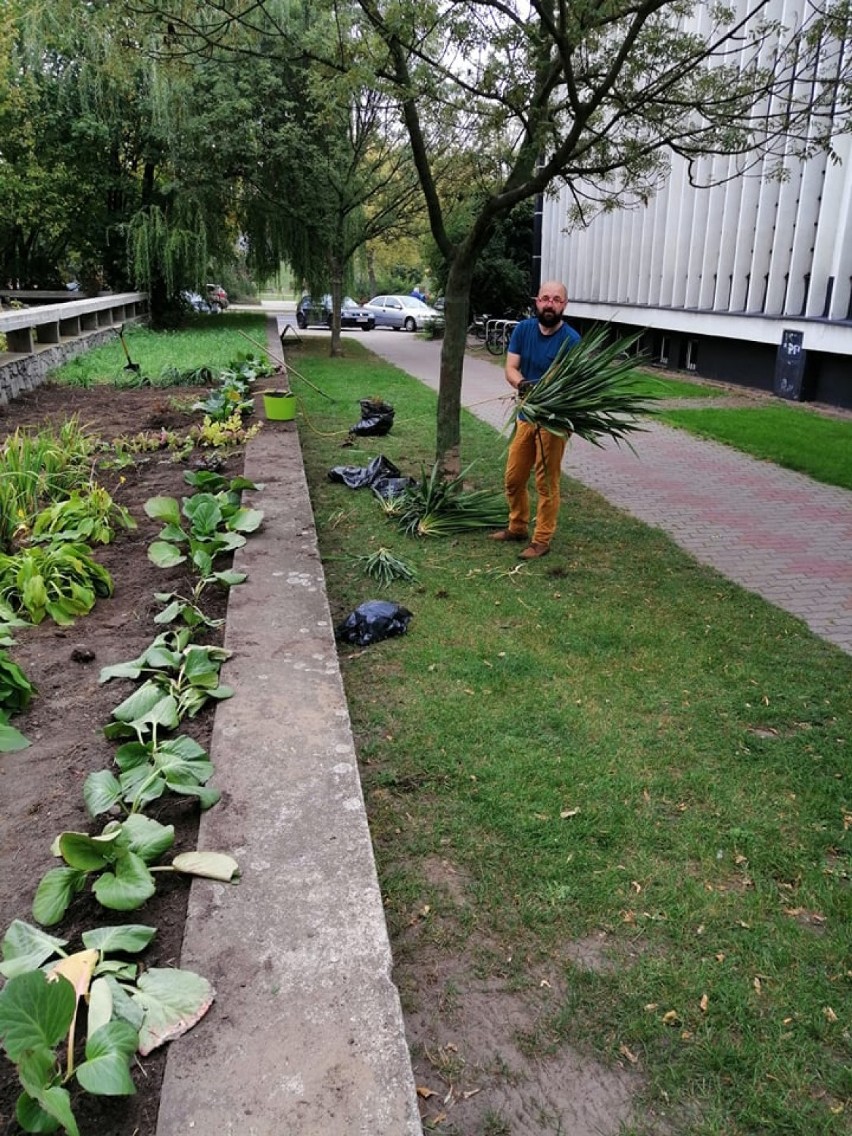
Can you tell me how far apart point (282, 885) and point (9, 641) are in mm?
1998

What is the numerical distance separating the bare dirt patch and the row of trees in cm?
359

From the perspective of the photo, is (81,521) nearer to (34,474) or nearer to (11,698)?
Answer: (34,474)

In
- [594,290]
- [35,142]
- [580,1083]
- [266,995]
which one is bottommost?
[580,1083]

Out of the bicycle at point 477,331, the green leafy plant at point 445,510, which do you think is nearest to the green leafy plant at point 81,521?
the green leafy plant at point 445,510

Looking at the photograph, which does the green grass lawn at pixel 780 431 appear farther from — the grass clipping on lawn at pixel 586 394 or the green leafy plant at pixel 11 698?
the green leafy plant at pixel 11 698

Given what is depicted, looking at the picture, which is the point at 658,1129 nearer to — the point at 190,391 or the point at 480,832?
the point at 480,832

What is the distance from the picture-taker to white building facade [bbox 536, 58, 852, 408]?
12148 millimetres

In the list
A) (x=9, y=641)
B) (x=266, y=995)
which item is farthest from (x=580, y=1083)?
(x=9, y=641)

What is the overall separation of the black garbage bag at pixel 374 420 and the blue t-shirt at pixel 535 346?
14.3ft

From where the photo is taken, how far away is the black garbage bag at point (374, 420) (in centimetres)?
1006

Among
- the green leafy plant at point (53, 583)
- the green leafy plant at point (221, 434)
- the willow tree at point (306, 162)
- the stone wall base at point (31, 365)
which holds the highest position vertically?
the willow tree at point (306, 162)

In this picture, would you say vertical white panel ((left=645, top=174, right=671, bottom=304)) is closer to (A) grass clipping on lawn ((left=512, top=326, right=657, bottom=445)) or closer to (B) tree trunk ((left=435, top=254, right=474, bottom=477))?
(B) tree trunk ((left=435, top=254, right=474, bottom=477))

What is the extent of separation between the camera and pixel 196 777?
261 cm

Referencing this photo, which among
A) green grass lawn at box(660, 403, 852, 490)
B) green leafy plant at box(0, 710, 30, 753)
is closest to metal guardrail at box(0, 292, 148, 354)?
green grass lawn at box(660, 403, 852, 490)
